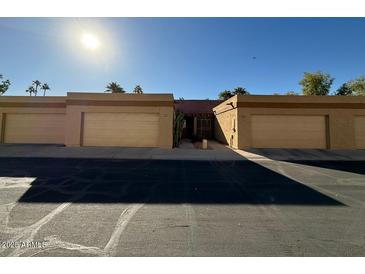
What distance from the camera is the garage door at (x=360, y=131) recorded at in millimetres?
15766

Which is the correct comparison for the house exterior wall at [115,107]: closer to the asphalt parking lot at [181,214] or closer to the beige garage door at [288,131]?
the beige garage door at [288,131]

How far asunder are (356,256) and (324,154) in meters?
12.7

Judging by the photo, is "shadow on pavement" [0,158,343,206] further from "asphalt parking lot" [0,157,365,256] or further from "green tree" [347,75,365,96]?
"green tree" [347,75,365,96]

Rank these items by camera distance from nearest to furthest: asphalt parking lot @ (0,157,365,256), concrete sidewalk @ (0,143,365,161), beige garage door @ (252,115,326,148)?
asphalt parking lot @ (0,157,365,256)
concrete sidewalk @ (0,143,365,161)
beige garage door @ (252,115,326,148)

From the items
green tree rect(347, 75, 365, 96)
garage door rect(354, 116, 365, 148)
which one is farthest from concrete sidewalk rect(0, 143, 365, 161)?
green tree rect(347, 75, 365, 96)

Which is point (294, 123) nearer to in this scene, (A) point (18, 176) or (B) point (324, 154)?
(B) point (324, 154)

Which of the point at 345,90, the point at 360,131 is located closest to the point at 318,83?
the point at 345,90

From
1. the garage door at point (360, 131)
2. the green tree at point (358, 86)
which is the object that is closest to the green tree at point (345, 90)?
the green tree at point (358, 86)

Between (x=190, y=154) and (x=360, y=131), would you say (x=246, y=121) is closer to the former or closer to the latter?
(x=190, y=154)

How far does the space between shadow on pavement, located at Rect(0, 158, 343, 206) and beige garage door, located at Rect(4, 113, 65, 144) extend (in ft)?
26.4

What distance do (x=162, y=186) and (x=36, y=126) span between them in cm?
1499

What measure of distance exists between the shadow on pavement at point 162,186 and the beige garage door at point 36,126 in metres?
8.06

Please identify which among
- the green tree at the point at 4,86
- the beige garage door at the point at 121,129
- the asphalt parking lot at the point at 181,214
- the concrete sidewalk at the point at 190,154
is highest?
the green tree at the point at 4,86

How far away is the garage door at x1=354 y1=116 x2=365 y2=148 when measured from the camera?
1577cm
